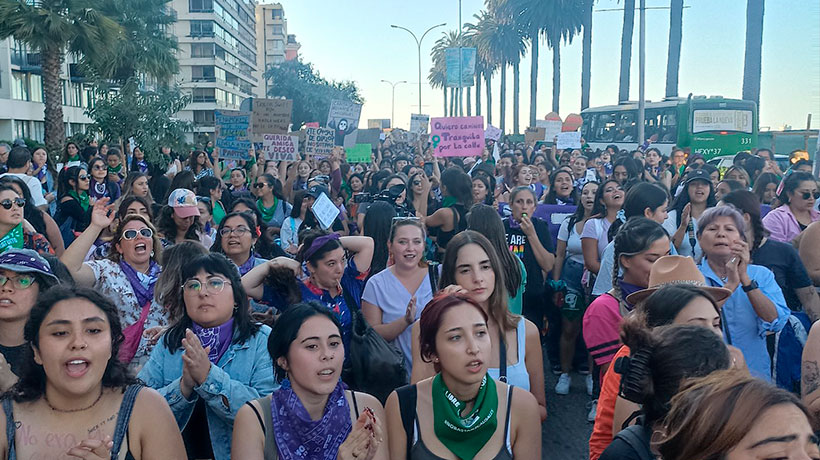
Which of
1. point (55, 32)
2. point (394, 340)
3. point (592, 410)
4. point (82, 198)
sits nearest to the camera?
point (394, 340)

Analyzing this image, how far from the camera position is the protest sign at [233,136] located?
44.2ft

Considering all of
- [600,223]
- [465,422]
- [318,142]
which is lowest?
[465,422]

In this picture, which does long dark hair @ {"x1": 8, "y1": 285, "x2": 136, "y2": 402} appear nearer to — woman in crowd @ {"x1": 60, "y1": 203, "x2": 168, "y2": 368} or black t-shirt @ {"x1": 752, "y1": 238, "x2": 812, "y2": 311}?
woman in crowd @ {"x1": 60, "y1": 203, "x2": 168, "y2": 368}

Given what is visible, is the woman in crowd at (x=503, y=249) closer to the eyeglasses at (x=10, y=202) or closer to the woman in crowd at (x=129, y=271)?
the woman in crowd at (x=129, y=271)

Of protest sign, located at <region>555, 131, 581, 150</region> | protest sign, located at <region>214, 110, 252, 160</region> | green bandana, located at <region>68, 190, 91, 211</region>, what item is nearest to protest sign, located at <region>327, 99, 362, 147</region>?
protest sign, located at <region>214, 110, 252, 160</region>

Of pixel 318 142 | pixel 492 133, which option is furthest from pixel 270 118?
pixel 492 133

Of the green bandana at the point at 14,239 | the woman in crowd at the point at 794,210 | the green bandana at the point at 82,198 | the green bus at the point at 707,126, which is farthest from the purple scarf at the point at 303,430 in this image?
the green bus at the point at 707,126

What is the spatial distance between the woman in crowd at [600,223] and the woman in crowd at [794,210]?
51.1 inches

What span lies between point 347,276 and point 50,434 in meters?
2.81

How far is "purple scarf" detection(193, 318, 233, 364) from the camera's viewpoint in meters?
3.64

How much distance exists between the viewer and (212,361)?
362cm

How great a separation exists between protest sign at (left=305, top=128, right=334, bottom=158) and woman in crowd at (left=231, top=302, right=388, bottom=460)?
10668 millimetres

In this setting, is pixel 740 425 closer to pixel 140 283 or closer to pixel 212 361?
pixel 212 361

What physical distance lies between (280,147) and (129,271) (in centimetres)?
828
